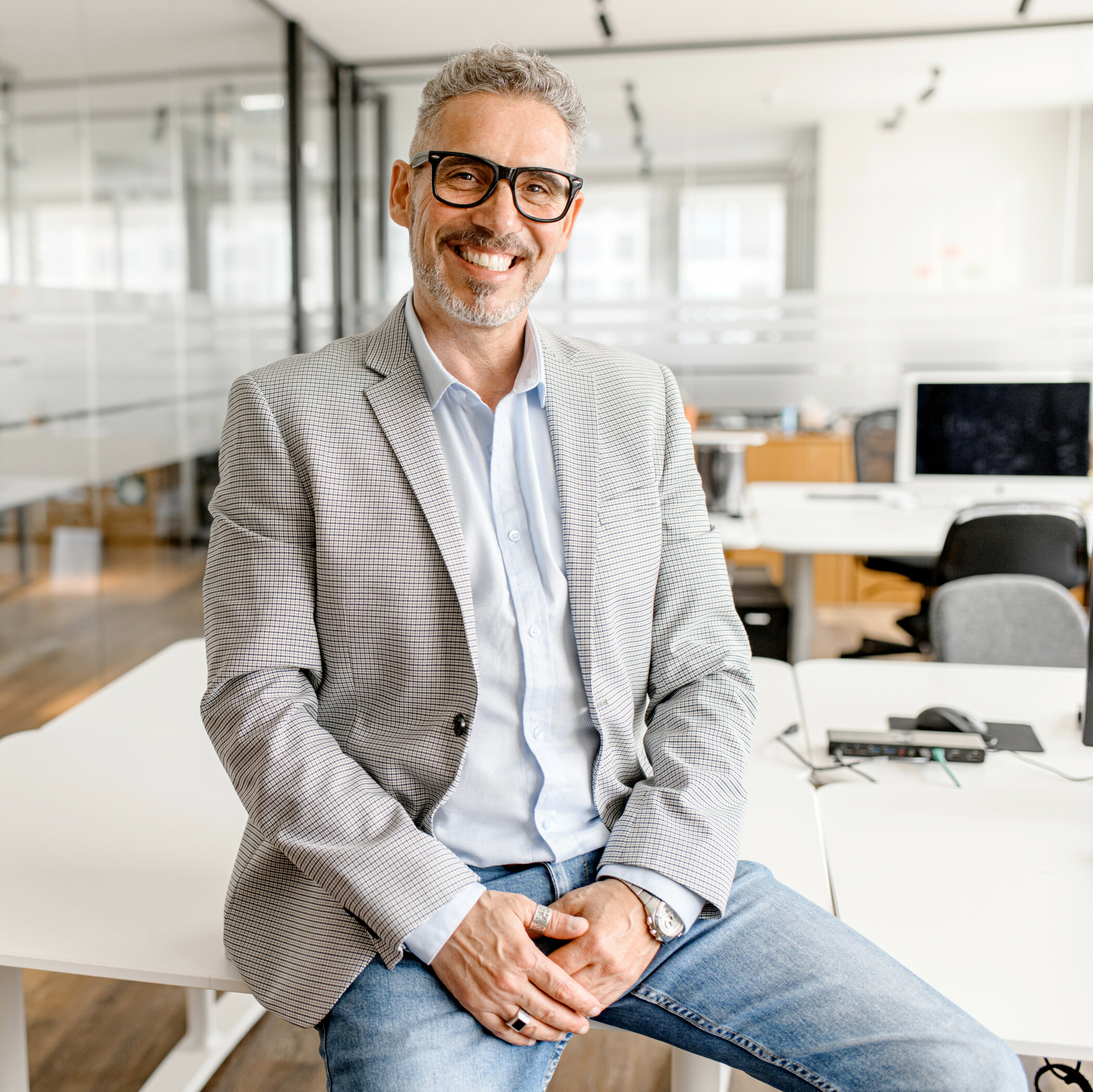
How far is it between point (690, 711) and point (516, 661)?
0.77ft

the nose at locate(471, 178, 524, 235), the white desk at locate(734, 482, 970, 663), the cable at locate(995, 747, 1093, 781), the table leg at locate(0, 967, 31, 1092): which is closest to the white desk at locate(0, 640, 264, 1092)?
the table leg at locate(0, 967, 31, 1092)

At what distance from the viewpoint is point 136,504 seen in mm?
4012

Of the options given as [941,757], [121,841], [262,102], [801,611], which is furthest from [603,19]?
[121,841]

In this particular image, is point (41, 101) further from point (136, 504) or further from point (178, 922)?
point (178, 922)

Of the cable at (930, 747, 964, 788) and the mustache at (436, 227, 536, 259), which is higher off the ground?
the mustache at (436, 227, 536, 259)

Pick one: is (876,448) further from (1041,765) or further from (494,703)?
(494,703)

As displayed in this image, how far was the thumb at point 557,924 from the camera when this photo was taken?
3.61 feet

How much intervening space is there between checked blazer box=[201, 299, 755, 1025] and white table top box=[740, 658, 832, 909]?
0.12 metres

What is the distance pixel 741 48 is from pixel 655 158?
2.32 feet

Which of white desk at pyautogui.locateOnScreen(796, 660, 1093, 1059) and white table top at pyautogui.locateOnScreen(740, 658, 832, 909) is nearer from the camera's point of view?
white desk at pyautogui.locateOnScreen(796, 660, 1093, 1059)

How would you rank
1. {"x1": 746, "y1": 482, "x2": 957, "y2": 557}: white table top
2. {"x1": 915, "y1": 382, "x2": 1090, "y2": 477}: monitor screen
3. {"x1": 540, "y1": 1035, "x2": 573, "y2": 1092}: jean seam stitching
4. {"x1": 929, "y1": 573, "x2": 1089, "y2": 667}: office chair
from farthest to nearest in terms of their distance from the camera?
{"x1": 915, "y1": 382, "x2": 1090, "y2": 477}: monitor screen → {"x1": 746, "y1": 482, "x2": 957, "y2": 557}: white table top → {"x1": 929, "y1": 573, "x2": 1089, "y2": 667}: office chair → {"x1": 540, "y1": 1035, "x2": 573, "y2": 1092}: jean seam stitching

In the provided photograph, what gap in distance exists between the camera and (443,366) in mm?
1322

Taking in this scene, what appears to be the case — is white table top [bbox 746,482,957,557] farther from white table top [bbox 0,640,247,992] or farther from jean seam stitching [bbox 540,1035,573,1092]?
jean seam stitching [bbox 540,1035,573,1092]

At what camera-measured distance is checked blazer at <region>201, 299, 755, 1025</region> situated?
111 centimetres
